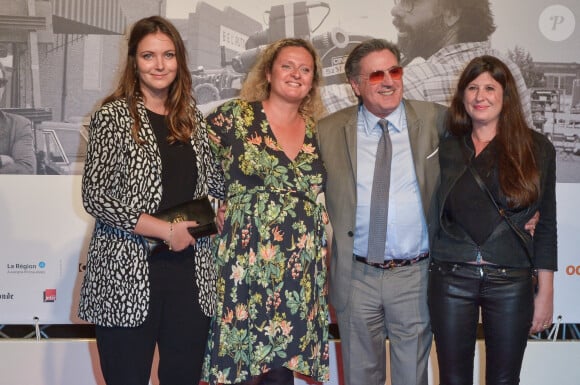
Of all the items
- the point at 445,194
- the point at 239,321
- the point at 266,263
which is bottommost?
the point at 239,321

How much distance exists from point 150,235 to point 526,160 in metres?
1.34

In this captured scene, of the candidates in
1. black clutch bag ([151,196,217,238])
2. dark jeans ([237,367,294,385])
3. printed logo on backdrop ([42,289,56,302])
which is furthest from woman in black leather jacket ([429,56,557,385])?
printed logo on backdrop ([42,289,56,302])

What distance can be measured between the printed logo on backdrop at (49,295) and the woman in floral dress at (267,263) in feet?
3.90

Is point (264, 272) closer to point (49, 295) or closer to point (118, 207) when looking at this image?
point (118, 207)

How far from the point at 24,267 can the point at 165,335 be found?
54.4 inches

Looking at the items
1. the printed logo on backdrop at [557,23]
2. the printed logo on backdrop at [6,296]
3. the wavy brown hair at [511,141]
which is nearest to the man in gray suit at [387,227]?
the wavy brown hair at [511,141]

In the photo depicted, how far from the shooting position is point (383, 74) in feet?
8.27

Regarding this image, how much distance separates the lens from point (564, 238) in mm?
3295

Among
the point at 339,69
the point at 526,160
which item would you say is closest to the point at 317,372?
the point at 526,160

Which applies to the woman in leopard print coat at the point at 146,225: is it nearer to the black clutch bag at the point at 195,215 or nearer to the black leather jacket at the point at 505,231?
the black clutch bag at the point at 195,215

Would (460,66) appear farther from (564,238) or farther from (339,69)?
(564,238)

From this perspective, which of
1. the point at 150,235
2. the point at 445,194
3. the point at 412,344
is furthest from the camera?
the point at 412,344

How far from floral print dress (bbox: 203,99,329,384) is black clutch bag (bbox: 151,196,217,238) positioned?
26 cm

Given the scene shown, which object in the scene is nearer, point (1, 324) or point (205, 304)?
point (205, 304)
